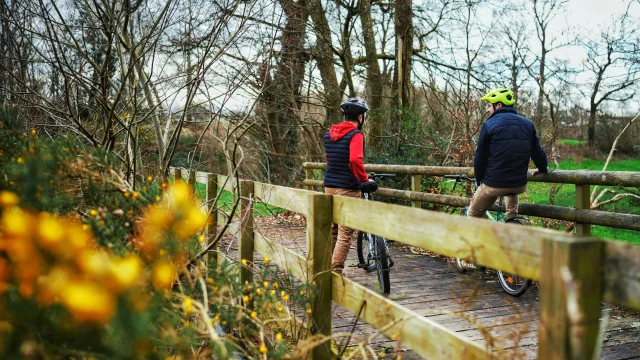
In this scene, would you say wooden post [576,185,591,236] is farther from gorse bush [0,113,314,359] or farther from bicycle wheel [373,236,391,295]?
gorse bush [0,113,314,359]

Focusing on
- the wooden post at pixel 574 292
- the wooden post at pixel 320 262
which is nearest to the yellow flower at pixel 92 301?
the wooden post at pixel 574 292

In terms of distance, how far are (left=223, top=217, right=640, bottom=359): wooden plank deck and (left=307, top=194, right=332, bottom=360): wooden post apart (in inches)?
8.4

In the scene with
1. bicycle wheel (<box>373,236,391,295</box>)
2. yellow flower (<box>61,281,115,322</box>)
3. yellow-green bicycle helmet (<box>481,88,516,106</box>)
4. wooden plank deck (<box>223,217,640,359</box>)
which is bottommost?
wooden plank deck (<box>223,217,640,359</box>)

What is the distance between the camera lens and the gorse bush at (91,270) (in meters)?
1.31

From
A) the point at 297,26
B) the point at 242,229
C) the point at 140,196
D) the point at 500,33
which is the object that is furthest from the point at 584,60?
the point at 140,196

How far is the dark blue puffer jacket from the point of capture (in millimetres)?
5605

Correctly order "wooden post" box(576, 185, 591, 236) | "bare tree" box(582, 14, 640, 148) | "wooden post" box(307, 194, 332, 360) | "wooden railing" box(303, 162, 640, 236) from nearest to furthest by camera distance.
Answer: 1. "wooden post" box(307, 194, 332, 360)
2. "wooden railing" box(303, 162, 640, 236)
3. "wooden post" box(576, 185, 591, 236)
4. "bare tree" box(582, 14, 640, 148)

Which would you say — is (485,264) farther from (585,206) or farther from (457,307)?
(585,206)

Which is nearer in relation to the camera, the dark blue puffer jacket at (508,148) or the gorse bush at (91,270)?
the gorse bush at (91,270)

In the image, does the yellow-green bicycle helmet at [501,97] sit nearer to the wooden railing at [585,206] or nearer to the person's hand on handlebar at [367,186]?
the wooden railing at [585,206]

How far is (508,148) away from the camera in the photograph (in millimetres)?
5602

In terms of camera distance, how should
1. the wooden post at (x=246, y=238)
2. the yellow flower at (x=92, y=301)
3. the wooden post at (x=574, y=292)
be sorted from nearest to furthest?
the yellow flower at (x=92, y=301) → the wooden post at (x=574, y=292) → the wooden post at (x=246, y=238)

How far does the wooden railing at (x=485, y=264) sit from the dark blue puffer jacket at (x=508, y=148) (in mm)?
2661

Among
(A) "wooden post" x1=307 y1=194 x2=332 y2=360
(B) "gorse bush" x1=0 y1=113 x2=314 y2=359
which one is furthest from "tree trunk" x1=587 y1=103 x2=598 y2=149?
(B) "gorse bush" x1=0 y1=113 x2=314 y2=359
